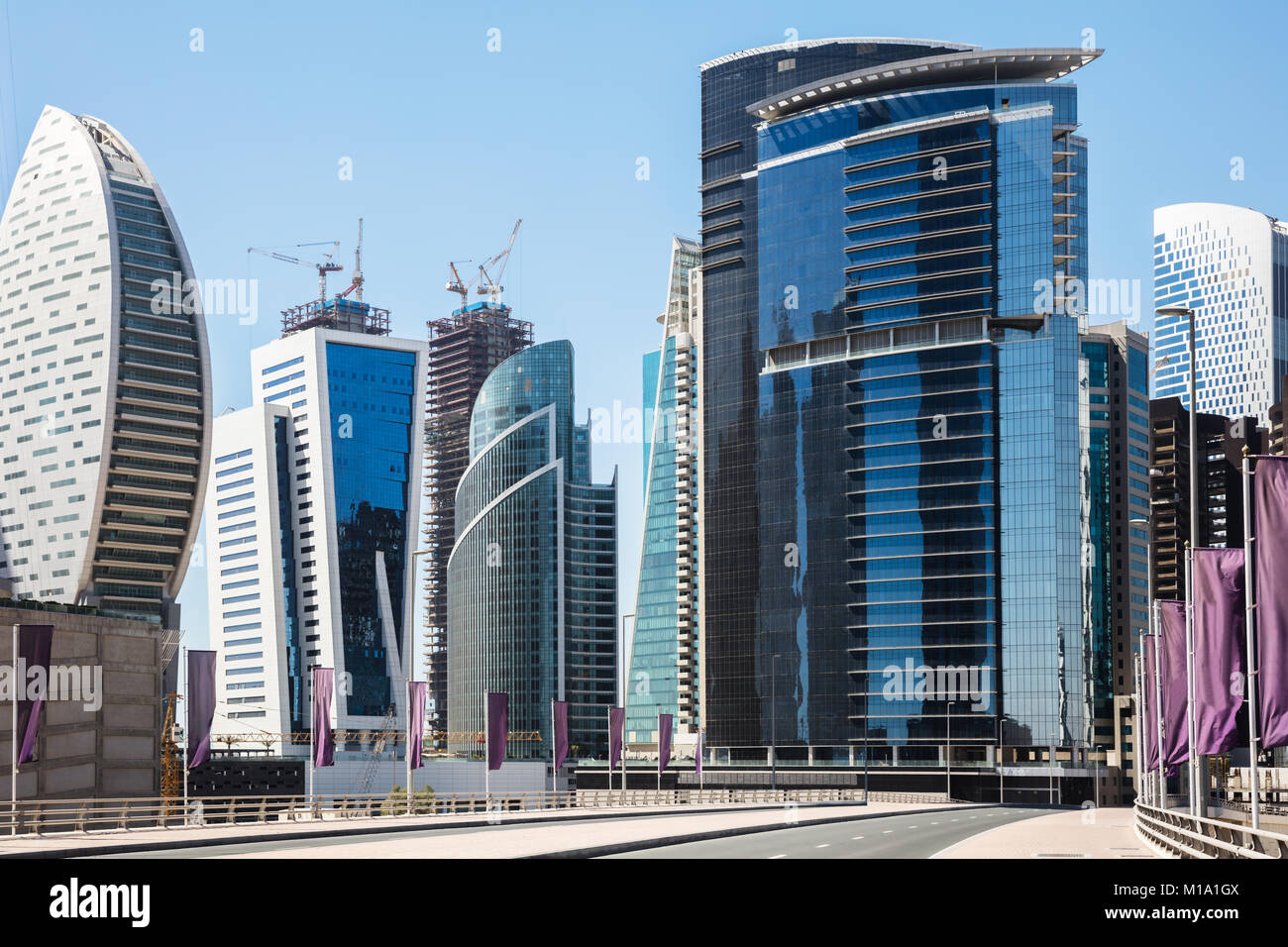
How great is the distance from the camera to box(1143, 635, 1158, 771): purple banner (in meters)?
64.9

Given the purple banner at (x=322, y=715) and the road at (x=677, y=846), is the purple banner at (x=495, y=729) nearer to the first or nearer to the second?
the purple banner at (x=322, y=715)

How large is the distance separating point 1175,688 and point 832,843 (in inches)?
470

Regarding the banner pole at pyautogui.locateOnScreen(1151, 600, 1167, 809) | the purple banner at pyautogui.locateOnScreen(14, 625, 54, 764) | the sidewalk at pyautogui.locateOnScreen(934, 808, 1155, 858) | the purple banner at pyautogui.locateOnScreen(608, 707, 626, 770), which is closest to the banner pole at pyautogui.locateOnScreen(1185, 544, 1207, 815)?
the sidewalk at pyautogui.locateOnScreen(934, 808, 1155, 858)

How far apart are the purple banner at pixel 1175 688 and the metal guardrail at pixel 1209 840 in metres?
2.32

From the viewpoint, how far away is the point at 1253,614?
120 ft

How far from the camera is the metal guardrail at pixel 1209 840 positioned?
28877 millimetres

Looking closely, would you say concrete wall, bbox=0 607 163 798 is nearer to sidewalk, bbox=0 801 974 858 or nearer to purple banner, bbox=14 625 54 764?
purple banner, bbox=14 625 54 764

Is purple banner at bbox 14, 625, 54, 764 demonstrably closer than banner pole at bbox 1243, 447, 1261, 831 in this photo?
No

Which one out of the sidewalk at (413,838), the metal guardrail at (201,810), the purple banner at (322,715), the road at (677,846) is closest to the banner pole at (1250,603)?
the road at (677,846)

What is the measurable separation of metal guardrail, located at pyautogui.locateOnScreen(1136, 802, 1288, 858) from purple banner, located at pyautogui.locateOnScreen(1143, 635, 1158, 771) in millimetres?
8786
